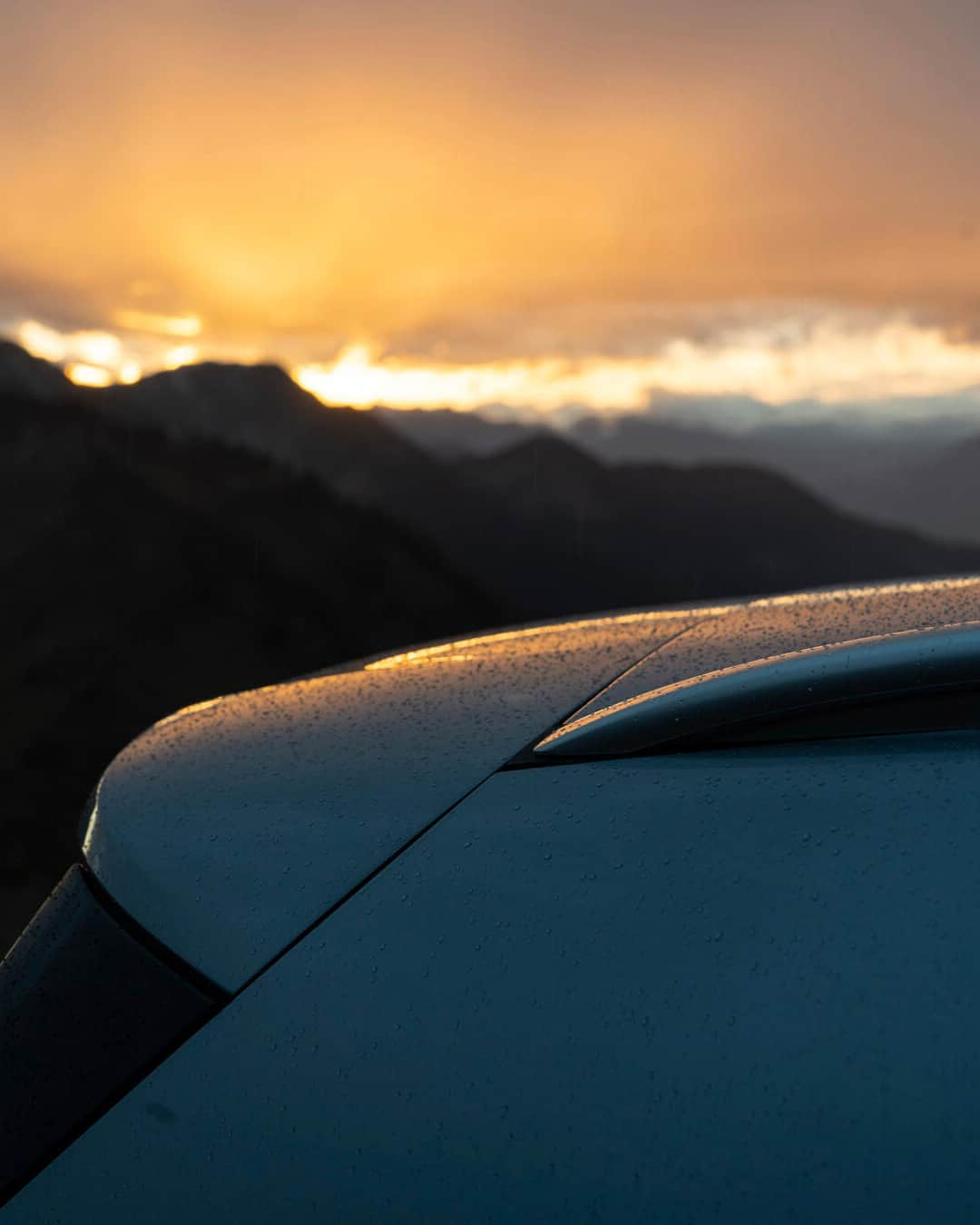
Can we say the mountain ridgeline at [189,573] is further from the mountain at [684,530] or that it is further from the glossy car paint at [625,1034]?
the glossy car paint at [625,1034]

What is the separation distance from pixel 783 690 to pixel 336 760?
60 centimetres

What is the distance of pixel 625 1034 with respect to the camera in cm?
93

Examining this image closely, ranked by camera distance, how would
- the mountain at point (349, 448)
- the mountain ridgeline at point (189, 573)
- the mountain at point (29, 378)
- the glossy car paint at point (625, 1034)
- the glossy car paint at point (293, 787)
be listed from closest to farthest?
1. the glossy car paint at point (625, 1034)
2. the glossy car paint at point (293, 787)
3. the mountain ridgeline at point (189, 573)
4. the mountain at point (29, 378)
5. the mountain at point (349, 448)

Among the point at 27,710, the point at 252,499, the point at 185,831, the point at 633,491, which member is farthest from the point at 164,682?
the point at 633,491

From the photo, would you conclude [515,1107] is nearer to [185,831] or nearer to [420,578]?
[185,831]

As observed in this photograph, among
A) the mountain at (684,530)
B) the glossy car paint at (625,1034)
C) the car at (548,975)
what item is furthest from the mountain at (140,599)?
the mountain at (684,530)

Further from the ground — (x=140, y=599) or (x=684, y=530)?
(x=140, y=599)

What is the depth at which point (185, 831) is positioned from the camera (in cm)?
132

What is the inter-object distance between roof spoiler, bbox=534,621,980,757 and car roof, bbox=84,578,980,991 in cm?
12

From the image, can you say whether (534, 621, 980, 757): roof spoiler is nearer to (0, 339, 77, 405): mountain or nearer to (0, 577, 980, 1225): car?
(0, 577, 980, 1225): car

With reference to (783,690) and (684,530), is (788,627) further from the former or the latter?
(684,530)

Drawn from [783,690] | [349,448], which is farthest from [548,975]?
[349,448]

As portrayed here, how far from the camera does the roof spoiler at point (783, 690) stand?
1.20m

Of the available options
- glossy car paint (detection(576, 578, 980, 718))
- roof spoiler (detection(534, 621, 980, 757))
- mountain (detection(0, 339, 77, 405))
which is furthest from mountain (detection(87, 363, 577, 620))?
roof spoiler (detection(534, 621, 980, 757))
